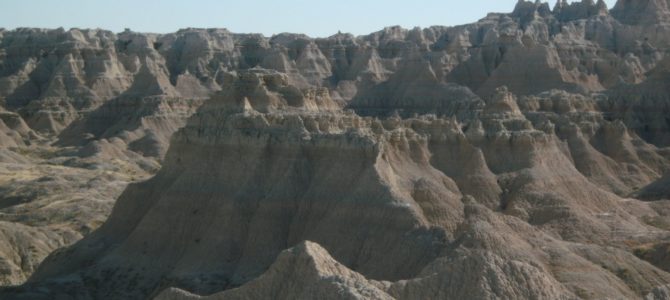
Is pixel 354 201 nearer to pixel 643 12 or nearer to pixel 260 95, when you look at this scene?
pixel 260 95

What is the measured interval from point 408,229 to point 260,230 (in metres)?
8.06

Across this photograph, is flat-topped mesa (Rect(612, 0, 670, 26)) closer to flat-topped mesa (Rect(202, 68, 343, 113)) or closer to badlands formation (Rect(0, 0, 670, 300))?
badlands formation (Rect(0, 0, 670, 300))

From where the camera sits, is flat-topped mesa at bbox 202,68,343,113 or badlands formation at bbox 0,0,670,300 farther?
flat-topped mesa at bbox 202,68,343,113

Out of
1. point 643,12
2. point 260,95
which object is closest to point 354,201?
point 260,95

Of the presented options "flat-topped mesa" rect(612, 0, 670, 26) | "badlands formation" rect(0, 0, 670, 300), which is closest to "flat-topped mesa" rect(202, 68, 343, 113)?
"badlands formation" rect(0, 0, 670, 300)

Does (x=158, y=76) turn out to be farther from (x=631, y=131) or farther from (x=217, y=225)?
Answer: (x=217, y=225)

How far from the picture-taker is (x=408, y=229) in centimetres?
5059

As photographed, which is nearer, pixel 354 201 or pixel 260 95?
pixel 354 201

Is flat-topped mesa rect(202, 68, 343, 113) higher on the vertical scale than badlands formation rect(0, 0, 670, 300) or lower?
higher

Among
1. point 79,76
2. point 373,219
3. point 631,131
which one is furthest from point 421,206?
point 79,76

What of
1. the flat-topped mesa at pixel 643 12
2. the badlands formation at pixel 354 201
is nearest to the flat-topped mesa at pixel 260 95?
the badlands formation at pixel 354 201

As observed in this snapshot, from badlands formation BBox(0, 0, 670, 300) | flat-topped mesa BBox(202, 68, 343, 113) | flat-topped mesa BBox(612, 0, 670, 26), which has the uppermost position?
flat-topped mesa BBox(612, 0, 670, 26)

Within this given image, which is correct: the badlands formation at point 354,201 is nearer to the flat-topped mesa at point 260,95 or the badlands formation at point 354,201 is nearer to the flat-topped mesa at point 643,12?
the flat-topped mesa at point 260,95

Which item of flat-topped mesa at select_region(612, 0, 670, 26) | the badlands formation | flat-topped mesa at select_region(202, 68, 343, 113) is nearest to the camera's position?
the badlands formation
